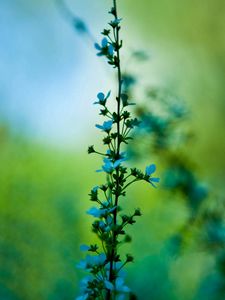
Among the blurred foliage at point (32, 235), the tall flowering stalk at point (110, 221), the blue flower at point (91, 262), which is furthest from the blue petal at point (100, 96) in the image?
the blurred foliage at point (32, 235)

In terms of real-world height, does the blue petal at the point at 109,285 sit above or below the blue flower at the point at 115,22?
below

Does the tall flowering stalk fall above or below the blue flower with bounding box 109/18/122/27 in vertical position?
below

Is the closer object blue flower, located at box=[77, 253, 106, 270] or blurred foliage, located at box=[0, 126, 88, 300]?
blue flower, located at box=[77, 253, 106, 270]

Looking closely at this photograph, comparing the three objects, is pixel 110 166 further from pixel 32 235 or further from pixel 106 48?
pixel 32 235

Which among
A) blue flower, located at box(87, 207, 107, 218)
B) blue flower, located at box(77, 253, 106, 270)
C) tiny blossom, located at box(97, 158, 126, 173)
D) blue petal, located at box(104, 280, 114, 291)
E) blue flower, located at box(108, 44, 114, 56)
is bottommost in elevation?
blue petal, located at box(104, 280, 114, 291)

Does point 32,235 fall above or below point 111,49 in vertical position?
above

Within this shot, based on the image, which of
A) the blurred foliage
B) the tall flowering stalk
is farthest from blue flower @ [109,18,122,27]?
the blurred foliage

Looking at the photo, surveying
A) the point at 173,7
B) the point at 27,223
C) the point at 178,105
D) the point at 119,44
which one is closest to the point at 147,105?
the point at 178,105

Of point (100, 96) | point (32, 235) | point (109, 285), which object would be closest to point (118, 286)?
point (109, 285)

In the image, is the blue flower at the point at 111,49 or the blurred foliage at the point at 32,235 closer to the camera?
the blue flower at the point at 111,49

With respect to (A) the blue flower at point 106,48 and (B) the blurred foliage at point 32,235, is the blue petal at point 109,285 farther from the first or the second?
(B) the blurred foliage at point 32,235

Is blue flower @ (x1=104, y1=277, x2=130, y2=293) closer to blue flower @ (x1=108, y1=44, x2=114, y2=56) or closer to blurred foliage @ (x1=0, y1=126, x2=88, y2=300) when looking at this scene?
blue flower @ (x1=108, y1=44, x2=114, y2=56)

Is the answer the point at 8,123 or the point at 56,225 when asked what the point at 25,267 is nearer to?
the point at 56,225
